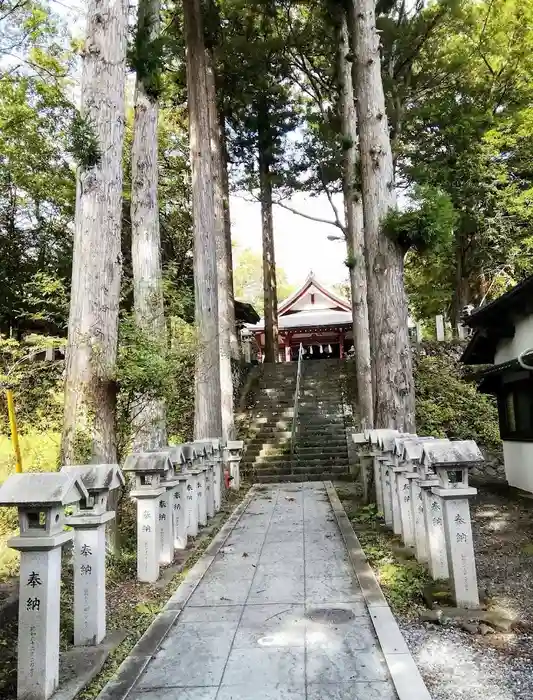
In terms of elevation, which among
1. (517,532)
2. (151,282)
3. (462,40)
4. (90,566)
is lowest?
(517,532)

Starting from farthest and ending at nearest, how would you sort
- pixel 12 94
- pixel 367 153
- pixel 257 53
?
pixel 257 53, pixel 12 94, pixel 367 153

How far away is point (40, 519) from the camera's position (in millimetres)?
3145

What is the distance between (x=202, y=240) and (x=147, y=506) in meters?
6.54

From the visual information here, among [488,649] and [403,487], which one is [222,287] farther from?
[488,649]

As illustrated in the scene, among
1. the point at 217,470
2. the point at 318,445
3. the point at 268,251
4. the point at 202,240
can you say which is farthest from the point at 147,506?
the point at 268,251

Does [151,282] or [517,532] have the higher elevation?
[151,282]

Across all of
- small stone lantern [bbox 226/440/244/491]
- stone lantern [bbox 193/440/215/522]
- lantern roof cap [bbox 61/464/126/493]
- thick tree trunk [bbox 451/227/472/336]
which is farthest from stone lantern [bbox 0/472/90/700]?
thick tree trunk [bbox 451/227/472/336]

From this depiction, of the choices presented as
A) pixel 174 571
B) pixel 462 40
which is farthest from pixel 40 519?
pixel 462 40

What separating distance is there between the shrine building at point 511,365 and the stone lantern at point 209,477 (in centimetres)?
525

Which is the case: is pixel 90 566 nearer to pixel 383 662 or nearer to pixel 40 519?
pixel 40 519

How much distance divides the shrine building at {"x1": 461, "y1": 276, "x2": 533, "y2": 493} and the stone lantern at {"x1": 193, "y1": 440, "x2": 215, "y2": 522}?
525 cm

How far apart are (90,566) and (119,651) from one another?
2.01ft

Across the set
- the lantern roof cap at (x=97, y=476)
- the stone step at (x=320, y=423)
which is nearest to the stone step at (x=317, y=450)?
the stone step at (x=320, y=423)

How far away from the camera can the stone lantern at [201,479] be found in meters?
7.83
